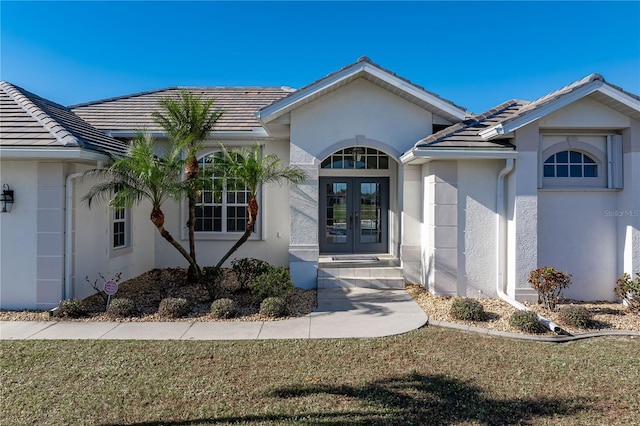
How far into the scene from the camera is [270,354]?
19.6 ft

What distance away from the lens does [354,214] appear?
12969 mm

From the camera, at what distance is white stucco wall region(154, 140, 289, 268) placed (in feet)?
39.6

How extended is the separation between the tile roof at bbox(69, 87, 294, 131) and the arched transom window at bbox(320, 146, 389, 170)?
9.40ft

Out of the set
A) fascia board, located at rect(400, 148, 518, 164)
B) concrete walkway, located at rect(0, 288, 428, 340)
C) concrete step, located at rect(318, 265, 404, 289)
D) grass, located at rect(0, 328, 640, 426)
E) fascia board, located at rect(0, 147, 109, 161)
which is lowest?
grass, located at rect(0, 328, 640, 426)

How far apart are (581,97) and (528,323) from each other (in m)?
5.46

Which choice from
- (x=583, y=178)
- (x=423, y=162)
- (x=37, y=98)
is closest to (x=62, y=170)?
(x=37, y=98)

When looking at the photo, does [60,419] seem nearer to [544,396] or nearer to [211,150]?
[544,396]

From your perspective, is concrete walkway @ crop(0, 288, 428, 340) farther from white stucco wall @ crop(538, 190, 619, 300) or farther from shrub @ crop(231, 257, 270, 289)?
white stucco wall @ crop(538, 190, 619, 300)

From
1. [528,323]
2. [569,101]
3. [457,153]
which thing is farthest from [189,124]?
[569,101]

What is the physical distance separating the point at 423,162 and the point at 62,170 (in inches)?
352

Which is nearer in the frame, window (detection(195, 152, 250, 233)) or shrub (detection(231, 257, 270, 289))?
shrub (detection(231, 257, 270, 289))

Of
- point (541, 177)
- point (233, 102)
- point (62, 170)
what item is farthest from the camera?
point (233, 102)

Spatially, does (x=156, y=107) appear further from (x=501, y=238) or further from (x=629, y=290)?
(x=629, y=290)

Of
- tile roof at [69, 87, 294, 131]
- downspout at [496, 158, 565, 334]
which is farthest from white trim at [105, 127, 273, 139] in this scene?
downspout at [496, 158, 565, 334]
